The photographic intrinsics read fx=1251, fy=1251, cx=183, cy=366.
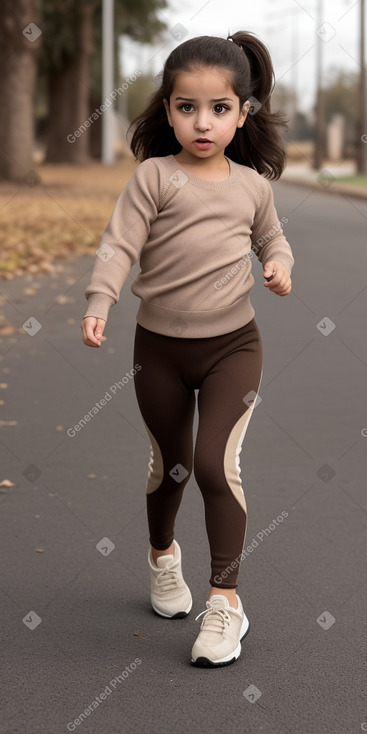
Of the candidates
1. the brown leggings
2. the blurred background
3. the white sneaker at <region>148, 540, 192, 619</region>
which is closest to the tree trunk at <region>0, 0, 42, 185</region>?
the blurred background

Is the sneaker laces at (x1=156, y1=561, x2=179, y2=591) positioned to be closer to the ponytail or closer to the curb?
the ponytail

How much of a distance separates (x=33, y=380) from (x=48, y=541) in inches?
116

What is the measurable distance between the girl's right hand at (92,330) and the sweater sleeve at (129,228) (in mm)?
107

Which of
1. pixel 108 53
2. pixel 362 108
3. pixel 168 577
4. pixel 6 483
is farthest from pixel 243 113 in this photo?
pixel 108 53

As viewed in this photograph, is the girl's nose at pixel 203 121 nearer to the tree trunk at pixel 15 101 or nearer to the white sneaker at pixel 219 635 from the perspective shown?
the white sneaker at pixel 219 635

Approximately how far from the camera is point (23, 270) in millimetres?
12805

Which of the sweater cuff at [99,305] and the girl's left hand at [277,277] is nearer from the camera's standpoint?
the sweater cuff at [99,305]

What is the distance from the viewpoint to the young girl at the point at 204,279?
340 centimetres

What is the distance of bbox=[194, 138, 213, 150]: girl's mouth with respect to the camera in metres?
3.39

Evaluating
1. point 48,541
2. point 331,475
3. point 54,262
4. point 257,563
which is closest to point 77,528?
point 48,541

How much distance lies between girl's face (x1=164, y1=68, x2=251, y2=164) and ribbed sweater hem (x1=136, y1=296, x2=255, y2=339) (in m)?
0.43

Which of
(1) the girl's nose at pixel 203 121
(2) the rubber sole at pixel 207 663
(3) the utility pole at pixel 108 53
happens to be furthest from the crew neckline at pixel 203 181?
(3) the utility pole at pixel 108 53

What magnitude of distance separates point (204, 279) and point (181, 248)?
0.35ft

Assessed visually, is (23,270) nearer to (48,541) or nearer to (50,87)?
(48,541)
